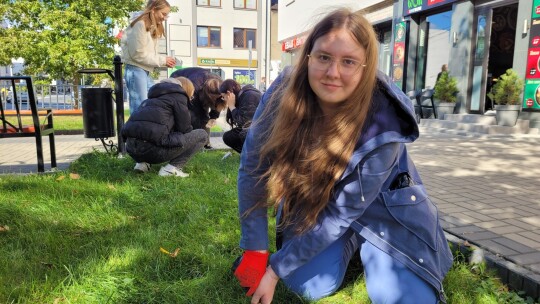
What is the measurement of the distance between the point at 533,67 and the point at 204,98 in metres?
8.00

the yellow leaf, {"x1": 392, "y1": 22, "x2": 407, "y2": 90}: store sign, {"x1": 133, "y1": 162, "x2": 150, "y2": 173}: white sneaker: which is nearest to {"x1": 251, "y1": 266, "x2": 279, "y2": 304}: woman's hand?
the yellow leaf

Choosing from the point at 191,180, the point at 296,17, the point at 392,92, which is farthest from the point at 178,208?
the point at 296,17

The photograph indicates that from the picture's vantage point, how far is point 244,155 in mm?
1986

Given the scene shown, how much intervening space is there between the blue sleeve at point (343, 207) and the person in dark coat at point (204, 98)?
3129 millimetres

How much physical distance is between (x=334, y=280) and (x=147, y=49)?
161 inches

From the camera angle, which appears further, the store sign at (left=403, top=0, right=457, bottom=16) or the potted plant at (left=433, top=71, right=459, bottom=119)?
the store sign at (left=403, top=0, right=457, bottom=16)

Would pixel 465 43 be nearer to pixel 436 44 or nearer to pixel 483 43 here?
pixel 483 43

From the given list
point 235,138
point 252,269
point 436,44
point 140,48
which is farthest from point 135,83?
point 436,44

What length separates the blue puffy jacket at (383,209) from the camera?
5.76ft

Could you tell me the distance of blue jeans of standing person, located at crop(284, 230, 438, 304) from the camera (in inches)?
70.9

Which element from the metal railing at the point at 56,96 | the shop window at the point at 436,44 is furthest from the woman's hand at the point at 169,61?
the shop window at the point at 436,44

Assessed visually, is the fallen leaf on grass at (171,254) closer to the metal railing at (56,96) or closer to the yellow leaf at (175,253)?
the yellow leaf at (175,253)

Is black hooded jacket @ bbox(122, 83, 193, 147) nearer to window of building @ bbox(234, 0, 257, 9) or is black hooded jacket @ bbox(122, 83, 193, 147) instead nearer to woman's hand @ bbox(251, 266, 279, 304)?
woman's hand @ bbox(251, 266, 279, 304)

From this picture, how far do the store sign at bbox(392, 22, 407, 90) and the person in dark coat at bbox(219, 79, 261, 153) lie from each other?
1100 centimetres
